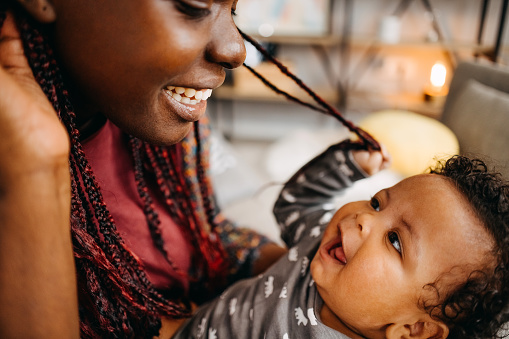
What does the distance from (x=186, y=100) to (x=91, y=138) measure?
25cm

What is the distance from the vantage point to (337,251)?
2.88 feet

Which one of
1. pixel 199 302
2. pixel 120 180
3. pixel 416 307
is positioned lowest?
pixel 199 302

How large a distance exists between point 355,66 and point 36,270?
10.9 feet

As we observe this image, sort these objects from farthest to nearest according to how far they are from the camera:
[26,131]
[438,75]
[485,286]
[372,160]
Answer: [438,75], [372,160], [485,286], [26,131]

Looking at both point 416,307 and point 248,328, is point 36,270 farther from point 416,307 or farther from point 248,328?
point 416,307

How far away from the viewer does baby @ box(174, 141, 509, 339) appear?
73 centimetres

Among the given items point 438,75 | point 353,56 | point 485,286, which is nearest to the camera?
point 485,286

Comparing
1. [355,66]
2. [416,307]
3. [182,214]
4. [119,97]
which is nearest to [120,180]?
[182,214]

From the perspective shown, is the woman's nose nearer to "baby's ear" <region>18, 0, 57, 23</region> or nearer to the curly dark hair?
"baby's ear" <region>18, 0, 57, 23</region>

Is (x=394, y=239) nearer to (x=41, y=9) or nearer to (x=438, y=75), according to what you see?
(x=41, y=9)

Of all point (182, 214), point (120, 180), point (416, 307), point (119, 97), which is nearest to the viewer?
point (119, 97)

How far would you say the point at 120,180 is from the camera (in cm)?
89

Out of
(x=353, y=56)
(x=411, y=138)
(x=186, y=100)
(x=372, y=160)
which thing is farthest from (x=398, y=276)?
(x=353, y=56)

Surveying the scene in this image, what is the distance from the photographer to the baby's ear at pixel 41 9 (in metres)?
0.50
